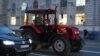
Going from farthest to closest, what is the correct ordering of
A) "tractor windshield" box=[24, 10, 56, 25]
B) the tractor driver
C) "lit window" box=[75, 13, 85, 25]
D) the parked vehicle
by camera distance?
"lit window" box=[75, 13, 85, 25], the tractor driver, "tractor windshield" box=[24, 10, 56, 25], the parked vehicle

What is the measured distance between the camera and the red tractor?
16.9 meters

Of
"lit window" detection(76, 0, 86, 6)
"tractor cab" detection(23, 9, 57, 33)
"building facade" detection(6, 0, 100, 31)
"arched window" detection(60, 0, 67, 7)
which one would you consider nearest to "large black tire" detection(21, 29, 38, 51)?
"tractor cab" detection(23, 9, 57, 33)

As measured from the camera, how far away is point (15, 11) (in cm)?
6338

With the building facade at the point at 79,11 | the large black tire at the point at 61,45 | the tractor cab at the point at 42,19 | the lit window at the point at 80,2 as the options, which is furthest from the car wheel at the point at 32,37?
the lit window at the point at 80,2

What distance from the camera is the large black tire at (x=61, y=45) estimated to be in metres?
16.6

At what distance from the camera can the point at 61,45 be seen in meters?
16.9

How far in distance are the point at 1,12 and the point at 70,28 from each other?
5231cm

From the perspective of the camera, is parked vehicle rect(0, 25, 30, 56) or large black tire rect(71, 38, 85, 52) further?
large black tire rect(71, 38, 85, 52)

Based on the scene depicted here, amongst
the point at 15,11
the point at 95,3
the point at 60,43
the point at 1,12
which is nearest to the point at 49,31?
the point at 60,43

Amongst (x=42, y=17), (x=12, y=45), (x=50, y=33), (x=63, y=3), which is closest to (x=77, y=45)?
(x=50, y=33)

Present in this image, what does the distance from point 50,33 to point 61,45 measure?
1242 millimetres

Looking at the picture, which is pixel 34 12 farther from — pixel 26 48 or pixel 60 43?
pixel 26 48

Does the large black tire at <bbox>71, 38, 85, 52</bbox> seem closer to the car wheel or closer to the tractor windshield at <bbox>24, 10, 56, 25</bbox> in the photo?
the tractor windshield at <bbox>24, 10, 56, 25</bbox>

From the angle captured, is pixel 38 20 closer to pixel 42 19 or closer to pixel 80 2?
pixel 42 19
